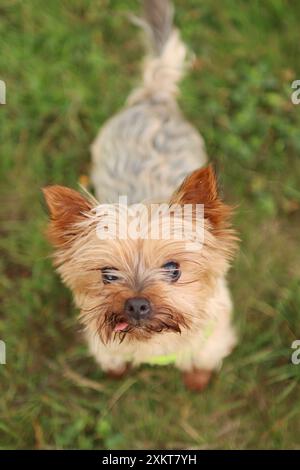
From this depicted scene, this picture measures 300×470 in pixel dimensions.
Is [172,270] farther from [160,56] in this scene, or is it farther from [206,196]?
[160,56]

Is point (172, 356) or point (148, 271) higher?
point (148, 271)

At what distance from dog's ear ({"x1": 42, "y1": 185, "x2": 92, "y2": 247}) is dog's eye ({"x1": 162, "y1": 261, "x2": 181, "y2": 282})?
17.0 inches

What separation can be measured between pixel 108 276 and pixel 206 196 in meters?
0.56

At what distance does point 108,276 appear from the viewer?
2377 millimetres

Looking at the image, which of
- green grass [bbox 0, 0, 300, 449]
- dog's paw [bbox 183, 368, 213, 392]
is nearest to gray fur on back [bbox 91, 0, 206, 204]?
green grass [bbox 0, 0, 300, 449]

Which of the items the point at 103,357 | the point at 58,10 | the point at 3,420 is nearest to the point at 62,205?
the point at 103,357

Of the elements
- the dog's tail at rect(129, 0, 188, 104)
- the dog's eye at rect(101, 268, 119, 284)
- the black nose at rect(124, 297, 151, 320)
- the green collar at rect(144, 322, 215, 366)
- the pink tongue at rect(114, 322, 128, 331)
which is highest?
the dog's tail at rect(129, 0, 188, 104)

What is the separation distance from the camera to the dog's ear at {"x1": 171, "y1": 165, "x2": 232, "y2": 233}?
2.19 m

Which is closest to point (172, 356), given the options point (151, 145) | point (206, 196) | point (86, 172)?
point (206, 196)

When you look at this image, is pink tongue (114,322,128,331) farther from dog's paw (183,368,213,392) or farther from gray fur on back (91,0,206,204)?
dog's paw (183,368,213,392)

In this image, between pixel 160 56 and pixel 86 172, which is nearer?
pixel 160 56
